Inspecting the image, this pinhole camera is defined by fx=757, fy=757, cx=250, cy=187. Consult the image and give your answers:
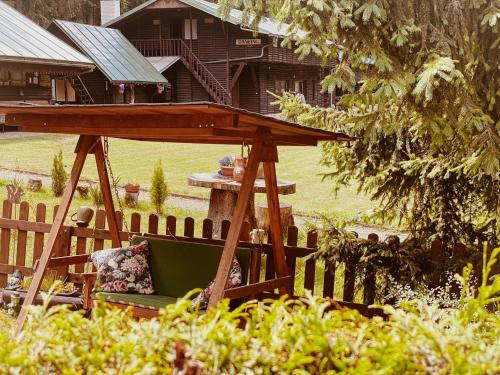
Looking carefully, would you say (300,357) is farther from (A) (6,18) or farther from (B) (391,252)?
(A) (6,18)

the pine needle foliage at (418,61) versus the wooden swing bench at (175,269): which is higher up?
the pine needle foliage at (418,61)

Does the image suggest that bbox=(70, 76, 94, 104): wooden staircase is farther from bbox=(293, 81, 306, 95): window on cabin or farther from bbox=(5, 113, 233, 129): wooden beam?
bbox=(5, 113, 233, 129): wooden beam

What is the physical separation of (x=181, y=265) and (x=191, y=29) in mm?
35561

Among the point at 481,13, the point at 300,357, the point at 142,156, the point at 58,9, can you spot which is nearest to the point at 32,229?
the point at 481,13

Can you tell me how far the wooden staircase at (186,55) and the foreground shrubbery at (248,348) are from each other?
37284mm

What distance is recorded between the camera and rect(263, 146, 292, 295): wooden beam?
6.27 m

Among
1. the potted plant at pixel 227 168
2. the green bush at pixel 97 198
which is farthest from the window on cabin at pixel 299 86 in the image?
the potted plant at pixel 227 168

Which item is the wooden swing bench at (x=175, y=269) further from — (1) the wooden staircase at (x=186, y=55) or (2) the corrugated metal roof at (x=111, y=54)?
(1) the wooden staircase at (x=186, y=55)

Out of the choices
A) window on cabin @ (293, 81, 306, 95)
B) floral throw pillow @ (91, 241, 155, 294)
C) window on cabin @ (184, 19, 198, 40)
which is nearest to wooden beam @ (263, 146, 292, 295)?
floral throw pillow @ (91, 241, 155, 294)

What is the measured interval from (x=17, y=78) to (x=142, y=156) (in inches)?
428

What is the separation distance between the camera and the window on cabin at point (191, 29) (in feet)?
135

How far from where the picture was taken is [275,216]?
640 centimetres

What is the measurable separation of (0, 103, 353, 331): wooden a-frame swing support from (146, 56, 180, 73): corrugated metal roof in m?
32.6

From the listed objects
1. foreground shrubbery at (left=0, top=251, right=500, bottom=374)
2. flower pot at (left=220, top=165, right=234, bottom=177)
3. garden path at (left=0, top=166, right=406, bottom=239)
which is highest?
foreground shrubbery at (left=0, top=251, right=500, bottom=374)
